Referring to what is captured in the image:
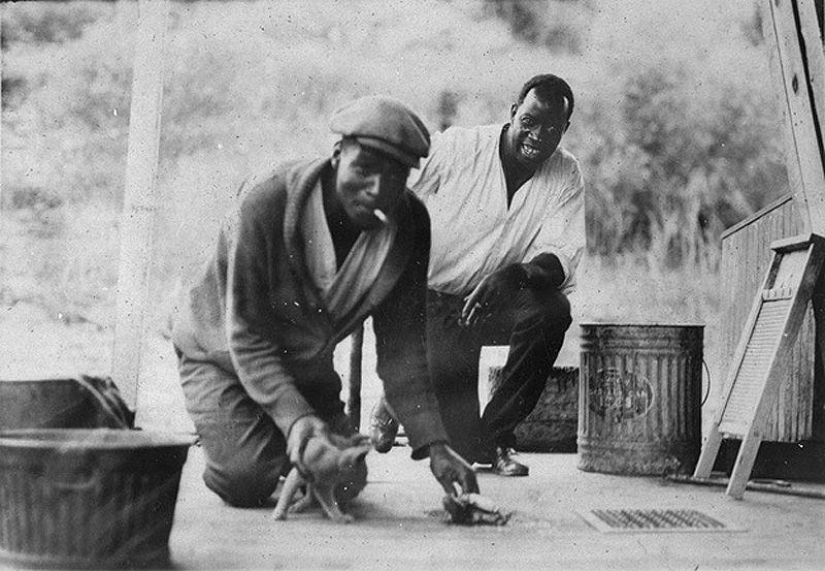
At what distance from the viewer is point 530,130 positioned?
4.07m

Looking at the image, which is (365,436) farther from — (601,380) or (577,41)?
(577,41)

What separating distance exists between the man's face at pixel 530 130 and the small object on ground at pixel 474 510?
151 cm

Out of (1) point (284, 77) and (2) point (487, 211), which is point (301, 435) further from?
(1) point (284, 77)

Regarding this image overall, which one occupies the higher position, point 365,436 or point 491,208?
point 491,208

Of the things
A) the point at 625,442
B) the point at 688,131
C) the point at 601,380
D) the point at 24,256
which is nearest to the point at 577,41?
the point at 688,131

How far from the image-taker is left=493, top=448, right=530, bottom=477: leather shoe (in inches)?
162

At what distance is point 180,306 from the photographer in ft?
12.7

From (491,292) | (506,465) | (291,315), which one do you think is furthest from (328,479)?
(491,292)

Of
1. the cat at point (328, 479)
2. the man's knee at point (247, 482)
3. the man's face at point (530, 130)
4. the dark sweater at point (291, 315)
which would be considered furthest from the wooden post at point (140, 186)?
the man's face at point (530, 130)

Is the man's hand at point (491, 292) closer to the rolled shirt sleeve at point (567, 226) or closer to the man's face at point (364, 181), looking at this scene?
the rolled shirt sleeve at point (567, 226)

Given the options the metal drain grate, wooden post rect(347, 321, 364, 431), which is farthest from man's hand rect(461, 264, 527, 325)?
the metal drain grate

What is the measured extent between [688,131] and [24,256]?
3.04 meters

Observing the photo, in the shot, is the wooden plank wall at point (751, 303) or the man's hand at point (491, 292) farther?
the wooden plank wall at point (751, 303)

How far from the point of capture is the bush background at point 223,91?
394cm
